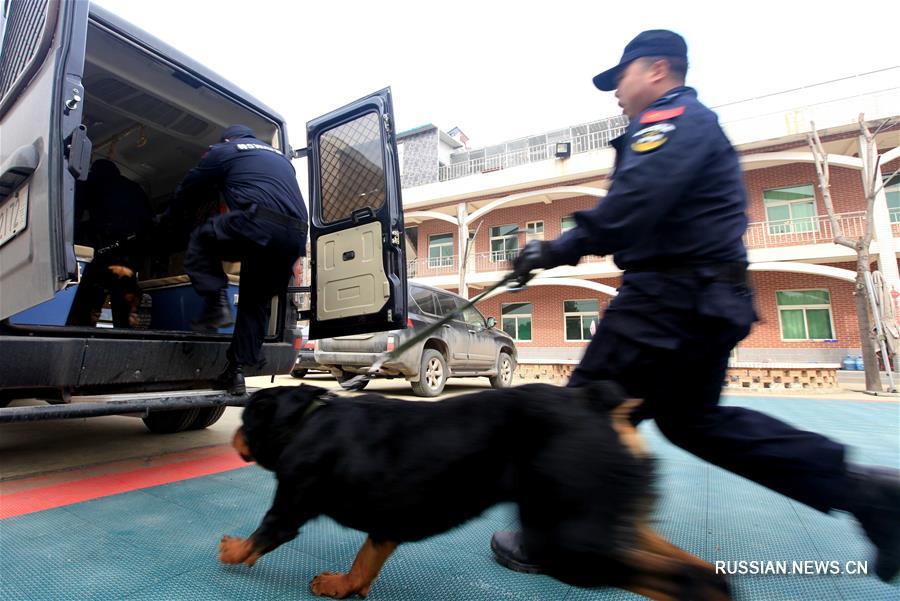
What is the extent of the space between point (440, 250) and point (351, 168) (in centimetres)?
1718

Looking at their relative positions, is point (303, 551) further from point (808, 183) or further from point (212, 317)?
point (808, 183)

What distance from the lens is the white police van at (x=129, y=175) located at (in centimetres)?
209

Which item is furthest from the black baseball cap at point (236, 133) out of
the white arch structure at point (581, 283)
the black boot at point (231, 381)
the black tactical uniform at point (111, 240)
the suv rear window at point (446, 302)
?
the white arch structure at point (581, 283)

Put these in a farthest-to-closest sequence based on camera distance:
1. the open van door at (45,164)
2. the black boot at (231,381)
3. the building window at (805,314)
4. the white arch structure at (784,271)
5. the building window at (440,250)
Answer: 1. the building window at (440,250)
2. the building window at (805,314)
3. the white arch structure at (784,271)
4. the black boot at (231,381)
5. the open van door at (45,164)

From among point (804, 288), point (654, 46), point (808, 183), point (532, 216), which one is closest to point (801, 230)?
point (808, 183)

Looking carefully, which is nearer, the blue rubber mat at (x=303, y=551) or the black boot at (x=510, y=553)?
the blue rubber mat at (x=303, y=551)

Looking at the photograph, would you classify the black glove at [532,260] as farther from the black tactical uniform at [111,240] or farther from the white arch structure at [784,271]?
the white arch structure at [784,271]

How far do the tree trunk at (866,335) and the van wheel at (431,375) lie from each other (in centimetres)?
865

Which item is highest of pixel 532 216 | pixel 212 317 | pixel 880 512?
pixel 532 216

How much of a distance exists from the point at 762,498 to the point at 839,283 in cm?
1625

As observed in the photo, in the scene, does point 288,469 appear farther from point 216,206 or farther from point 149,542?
point 216,206

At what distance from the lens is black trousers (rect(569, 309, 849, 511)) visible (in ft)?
4.43

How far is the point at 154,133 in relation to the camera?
Result: 4.62 meters

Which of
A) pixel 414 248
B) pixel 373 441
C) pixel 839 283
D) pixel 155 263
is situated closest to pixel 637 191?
pixel 373 441
